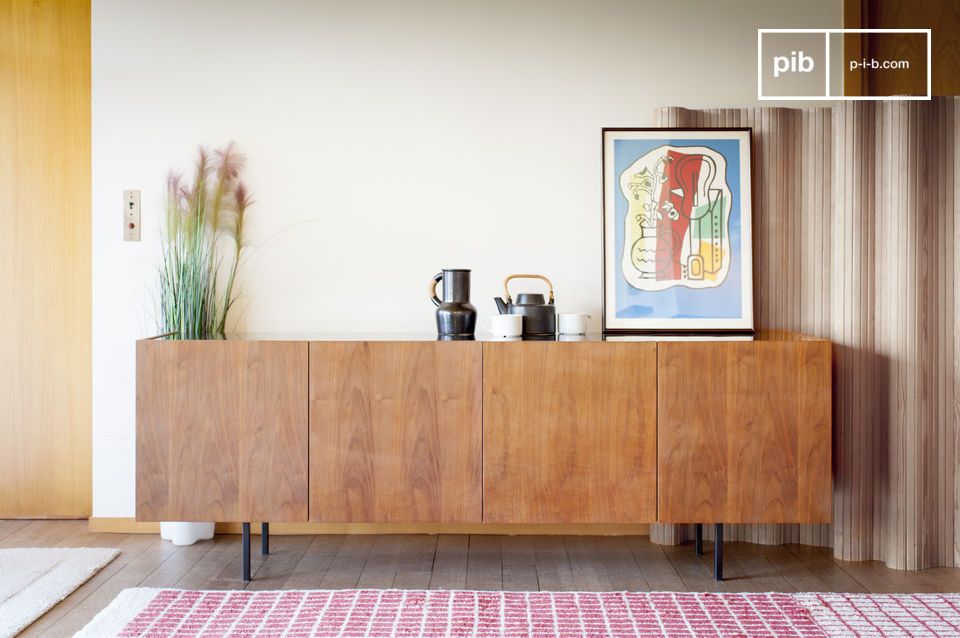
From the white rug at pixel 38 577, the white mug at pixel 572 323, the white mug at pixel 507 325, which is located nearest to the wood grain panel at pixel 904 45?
the white mug at pixel 572 323

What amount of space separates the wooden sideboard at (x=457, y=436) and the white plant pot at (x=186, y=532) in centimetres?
44

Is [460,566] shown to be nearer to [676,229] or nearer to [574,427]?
[574,427]

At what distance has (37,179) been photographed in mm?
3508

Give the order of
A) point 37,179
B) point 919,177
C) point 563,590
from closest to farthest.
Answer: point 563,590 < point 919,177 < point 37,179

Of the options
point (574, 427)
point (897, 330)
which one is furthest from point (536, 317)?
point (897, 330)

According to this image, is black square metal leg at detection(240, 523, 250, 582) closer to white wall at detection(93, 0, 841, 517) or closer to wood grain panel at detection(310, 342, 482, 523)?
wood grain panel at detection(310, 342, 482, 523)

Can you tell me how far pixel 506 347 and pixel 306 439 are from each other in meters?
0.75

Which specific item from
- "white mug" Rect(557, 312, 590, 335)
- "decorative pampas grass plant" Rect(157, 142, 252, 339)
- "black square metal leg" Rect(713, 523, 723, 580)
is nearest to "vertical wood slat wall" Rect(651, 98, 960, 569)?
"black square metal leg" Rect(713, 523, 723, 580)

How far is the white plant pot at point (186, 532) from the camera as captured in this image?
10.4 ft

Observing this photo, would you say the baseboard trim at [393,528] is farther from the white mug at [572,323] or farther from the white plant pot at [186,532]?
the white mug at [572,323]

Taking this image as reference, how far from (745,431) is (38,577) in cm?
247

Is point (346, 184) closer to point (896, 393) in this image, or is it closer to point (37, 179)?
point (37, 179)

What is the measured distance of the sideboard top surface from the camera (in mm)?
2762

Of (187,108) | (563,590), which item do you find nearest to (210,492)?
(563,590)
